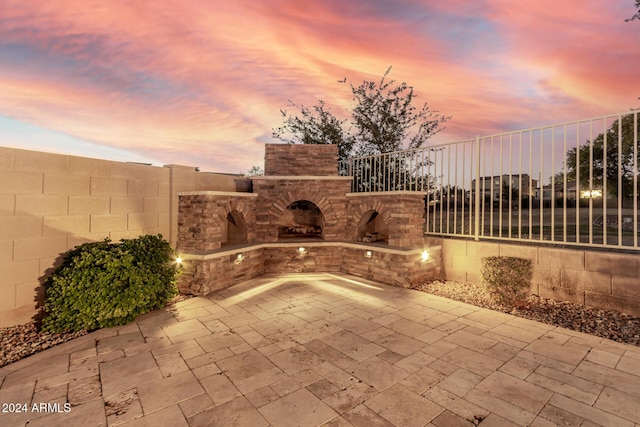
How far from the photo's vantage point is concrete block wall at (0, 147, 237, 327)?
13.6 ft

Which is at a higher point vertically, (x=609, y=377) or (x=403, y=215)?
(x=403, y=215)

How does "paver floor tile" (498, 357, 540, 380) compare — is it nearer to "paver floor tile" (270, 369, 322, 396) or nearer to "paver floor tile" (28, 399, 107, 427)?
"paver floor tile" (270, 369, 322, 396)

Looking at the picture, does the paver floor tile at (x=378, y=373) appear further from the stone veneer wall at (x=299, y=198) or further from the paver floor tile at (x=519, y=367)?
the stone veneer wall at (x=299, y=198)

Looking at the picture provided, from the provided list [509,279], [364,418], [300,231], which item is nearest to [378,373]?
[364,418]

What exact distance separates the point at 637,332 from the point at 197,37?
9.52 m

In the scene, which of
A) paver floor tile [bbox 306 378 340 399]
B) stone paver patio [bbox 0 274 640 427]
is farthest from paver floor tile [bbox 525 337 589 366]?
paver floor tile [bbox 306 378 340 399]

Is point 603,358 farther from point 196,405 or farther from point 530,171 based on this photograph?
point 196,405

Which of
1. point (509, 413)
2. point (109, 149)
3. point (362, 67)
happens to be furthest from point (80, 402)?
point (362, 67)

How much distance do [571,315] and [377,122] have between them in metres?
9.96

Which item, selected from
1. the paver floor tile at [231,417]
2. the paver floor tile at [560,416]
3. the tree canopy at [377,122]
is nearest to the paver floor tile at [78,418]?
the paver floor tile at [231,417]

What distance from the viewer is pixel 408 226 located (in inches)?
270

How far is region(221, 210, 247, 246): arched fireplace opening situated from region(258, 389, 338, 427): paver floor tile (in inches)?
207

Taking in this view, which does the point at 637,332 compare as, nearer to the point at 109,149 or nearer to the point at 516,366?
the point at 516,366

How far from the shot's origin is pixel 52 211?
14.9 ft
